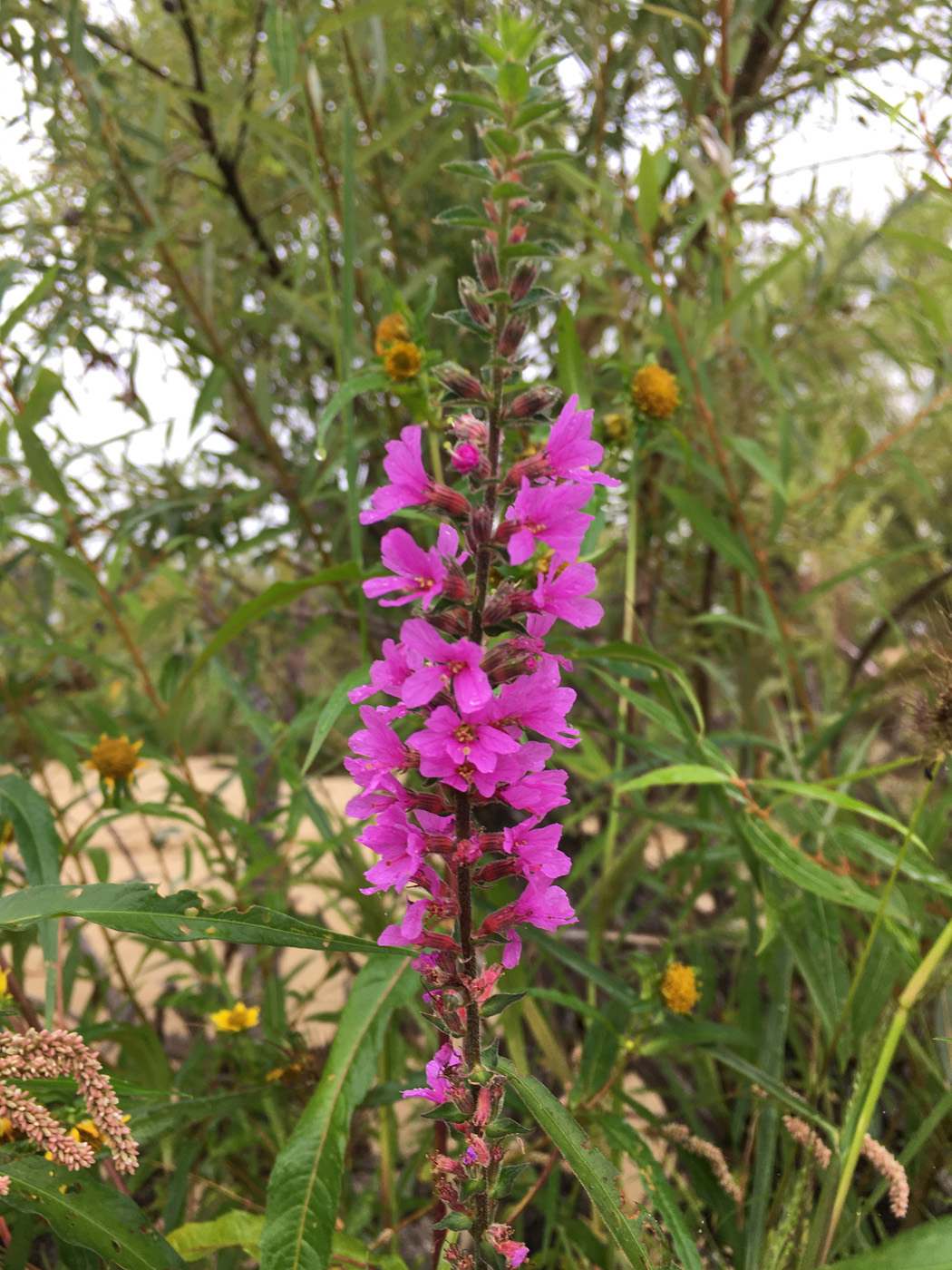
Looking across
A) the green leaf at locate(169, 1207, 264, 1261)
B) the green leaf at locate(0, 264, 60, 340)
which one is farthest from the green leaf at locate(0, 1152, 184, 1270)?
the green leaf at locate(0, 264, 60, 340)

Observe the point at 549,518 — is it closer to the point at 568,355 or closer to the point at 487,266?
the point at 487,266

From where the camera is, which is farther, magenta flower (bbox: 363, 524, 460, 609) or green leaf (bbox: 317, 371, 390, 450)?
green leaf (bbox: 317, 371, 390, 450)

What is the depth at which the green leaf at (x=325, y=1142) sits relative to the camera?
45 cm

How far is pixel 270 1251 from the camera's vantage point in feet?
1.47

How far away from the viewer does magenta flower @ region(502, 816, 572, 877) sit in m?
0.43

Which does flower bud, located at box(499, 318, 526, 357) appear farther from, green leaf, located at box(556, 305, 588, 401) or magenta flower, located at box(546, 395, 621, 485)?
green leaf, located at box(556, 305, 588, 401)

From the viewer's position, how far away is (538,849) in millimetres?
430

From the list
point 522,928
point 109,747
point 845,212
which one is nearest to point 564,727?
point 522,928

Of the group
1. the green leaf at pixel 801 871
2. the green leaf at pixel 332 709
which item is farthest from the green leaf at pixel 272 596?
the green leaf at pixel 801 871

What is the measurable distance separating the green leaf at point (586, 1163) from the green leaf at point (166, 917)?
0.11 m

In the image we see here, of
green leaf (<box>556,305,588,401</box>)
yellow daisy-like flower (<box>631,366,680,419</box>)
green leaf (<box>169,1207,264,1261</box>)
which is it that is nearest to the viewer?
green leaf (<box>169,1207,264,1261</box>)

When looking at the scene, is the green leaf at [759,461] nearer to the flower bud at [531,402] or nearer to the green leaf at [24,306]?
the flower bud at [531,402]

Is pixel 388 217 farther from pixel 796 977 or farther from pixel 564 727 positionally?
pixel 796 977

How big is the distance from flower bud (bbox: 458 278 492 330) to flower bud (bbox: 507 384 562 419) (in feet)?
0.16
